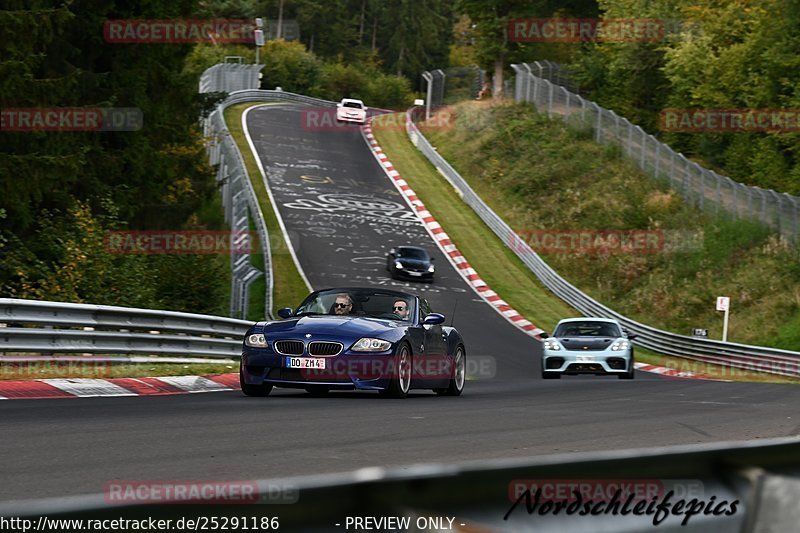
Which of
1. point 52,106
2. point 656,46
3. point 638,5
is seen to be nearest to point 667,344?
point 52,106

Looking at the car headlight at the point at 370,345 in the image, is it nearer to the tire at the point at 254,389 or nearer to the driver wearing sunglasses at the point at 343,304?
the tire at the point at 254,389

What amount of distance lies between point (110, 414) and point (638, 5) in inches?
2383

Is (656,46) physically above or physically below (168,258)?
above

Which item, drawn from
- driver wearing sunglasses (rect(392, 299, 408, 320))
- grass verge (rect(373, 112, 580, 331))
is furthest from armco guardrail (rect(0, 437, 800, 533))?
grass verge (rect(373, 112, 580, 331))

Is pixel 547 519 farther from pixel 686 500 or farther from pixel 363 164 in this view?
pixel 363 164

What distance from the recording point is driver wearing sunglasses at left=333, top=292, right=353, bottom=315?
14773 mm

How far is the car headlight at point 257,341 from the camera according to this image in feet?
44.4

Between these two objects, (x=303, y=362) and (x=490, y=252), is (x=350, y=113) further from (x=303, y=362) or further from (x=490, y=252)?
(x=303, y=362)

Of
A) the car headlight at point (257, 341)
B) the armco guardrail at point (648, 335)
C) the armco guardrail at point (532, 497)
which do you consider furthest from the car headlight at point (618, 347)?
the armco guardrail at point (532, 497)

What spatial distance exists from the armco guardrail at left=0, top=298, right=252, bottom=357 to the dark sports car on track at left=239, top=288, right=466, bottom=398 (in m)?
3.18

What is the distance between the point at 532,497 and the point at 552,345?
20.8m

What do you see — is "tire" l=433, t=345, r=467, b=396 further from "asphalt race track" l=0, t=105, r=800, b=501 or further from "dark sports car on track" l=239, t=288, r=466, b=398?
"dark sports car on track" l=239, t=288, r=466, b=398

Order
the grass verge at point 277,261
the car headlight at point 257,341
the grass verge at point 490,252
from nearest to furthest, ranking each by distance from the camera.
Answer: the car headlight at point 257,341, the grass verge at point 490,252, the grass verge at point 277,261

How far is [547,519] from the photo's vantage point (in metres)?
3.21
